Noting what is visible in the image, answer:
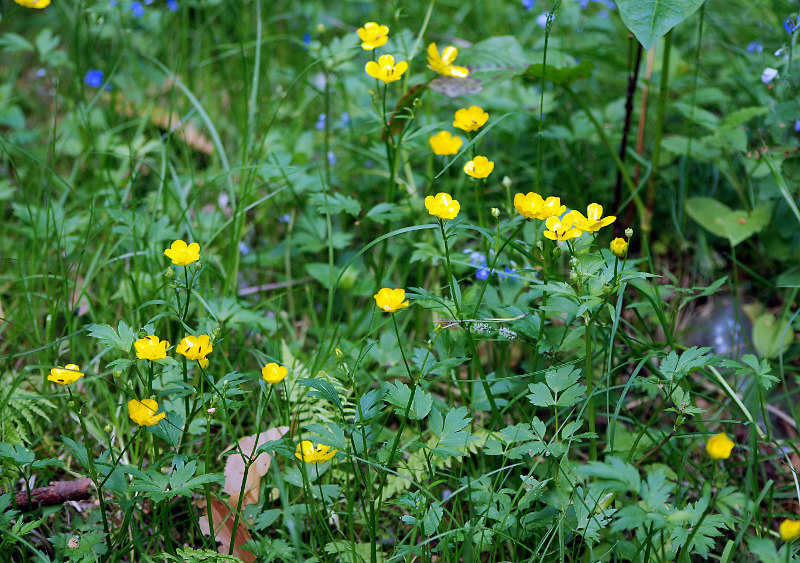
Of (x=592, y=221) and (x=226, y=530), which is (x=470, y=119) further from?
(x=226, y=530)

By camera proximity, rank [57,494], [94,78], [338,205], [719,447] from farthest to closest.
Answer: [94,78] < [338,205] < [57,494] < [719,447]

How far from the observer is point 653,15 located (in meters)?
1.58

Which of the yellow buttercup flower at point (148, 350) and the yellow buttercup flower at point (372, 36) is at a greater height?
the yellow buttercup flower at point (372, 36)

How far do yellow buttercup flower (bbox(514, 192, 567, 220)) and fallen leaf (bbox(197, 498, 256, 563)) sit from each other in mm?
876

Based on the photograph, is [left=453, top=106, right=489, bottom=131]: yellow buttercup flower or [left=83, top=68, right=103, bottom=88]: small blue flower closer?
[left=453, top=106, right=489, bottom=131]: yellow buttercup flower

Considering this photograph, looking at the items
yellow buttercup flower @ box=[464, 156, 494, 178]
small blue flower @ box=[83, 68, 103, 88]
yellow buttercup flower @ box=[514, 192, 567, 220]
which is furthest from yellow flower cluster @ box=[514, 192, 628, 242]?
small blue flower @ box=[83, 68, 103, 88]

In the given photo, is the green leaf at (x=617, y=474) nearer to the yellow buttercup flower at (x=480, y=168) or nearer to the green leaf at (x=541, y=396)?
the green leaf at (x=541, y=396)

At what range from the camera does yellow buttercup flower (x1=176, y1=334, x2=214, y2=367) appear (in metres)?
1.22

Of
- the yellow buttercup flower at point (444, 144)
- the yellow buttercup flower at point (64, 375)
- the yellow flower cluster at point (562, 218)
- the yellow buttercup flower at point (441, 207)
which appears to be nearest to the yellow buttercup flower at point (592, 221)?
the yellow flower cluster at point (562, 218)

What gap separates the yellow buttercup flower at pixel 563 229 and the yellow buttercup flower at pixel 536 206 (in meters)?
0.07

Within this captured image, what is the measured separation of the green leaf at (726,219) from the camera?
2.04m

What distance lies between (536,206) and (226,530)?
37.8 inches

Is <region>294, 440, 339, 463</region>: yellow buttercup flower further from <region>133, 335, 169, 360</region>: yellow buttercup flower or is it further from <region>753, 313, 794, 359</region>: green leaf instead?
<region>753, 313, 794, 359</region>: green leaf

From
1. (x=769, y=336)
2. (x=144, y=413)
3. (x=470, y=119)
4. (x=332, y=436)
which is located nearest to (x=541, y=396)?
(x=332, y=436)
